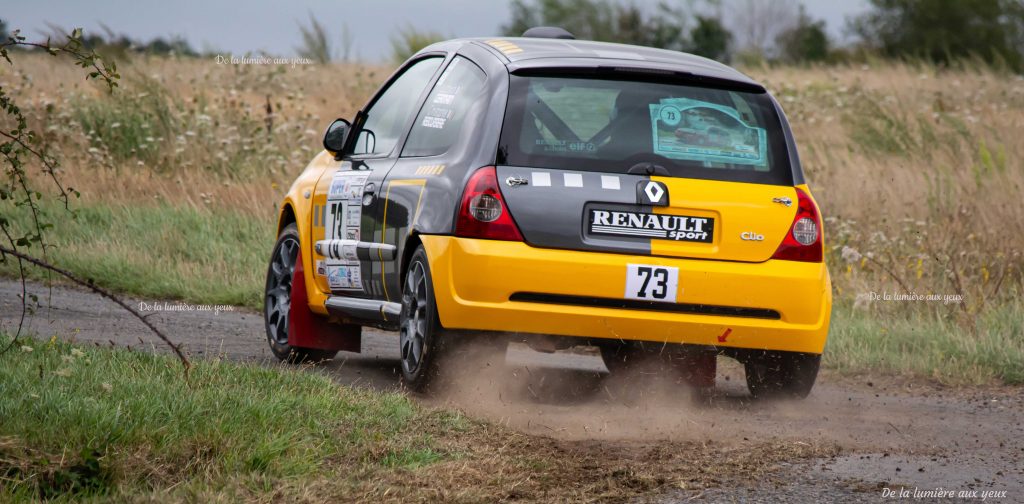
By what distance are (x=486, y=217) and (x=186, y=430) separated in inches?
76.8

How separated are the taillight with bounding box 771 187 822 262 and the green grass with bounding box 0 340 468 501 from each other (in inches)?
70.9

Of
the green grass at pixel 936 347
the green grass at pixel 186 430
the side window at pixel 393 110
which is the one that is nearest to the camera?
the green grass at pixel 186 430

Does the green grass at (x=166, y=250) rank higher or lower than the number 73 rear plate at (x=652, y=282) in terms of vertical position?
lower

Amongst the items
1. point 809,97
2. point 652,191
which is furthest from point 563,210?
point 809,97

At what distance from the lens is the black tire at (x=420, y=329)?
22.1 ft

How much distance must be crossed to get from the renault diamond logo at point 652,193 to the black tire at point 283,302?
8.79 ft

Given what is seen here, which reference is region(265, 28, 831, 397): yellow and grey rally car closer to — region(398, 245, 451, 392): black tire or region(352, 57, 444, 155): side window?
region(398, 245, 451, 392): black tire

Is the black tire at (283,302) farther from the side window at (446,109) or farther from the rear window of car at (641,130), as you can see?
the rear window of car at (641,130)

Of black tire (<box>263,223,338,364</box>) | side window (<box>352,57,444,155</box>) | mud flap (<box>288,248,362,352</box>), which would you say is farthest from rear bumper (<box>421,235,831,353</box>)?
black tire (<box>263,223,338,364</box>)

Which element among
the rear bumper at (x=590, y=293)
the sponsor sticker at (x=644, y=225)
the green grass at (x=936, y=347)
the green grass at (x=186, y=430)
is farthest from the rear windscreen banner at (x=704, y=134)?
the green grass at (x=936, y=347)

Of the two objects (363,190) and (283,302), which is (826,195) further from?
(363,190)

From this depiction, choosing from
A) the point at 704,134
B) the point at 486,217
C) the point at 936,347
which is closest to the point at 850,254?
the point at 936,347

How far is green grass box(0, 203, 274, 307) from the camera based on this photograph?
11836mm

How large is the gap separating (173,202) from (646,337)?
9.26 m
